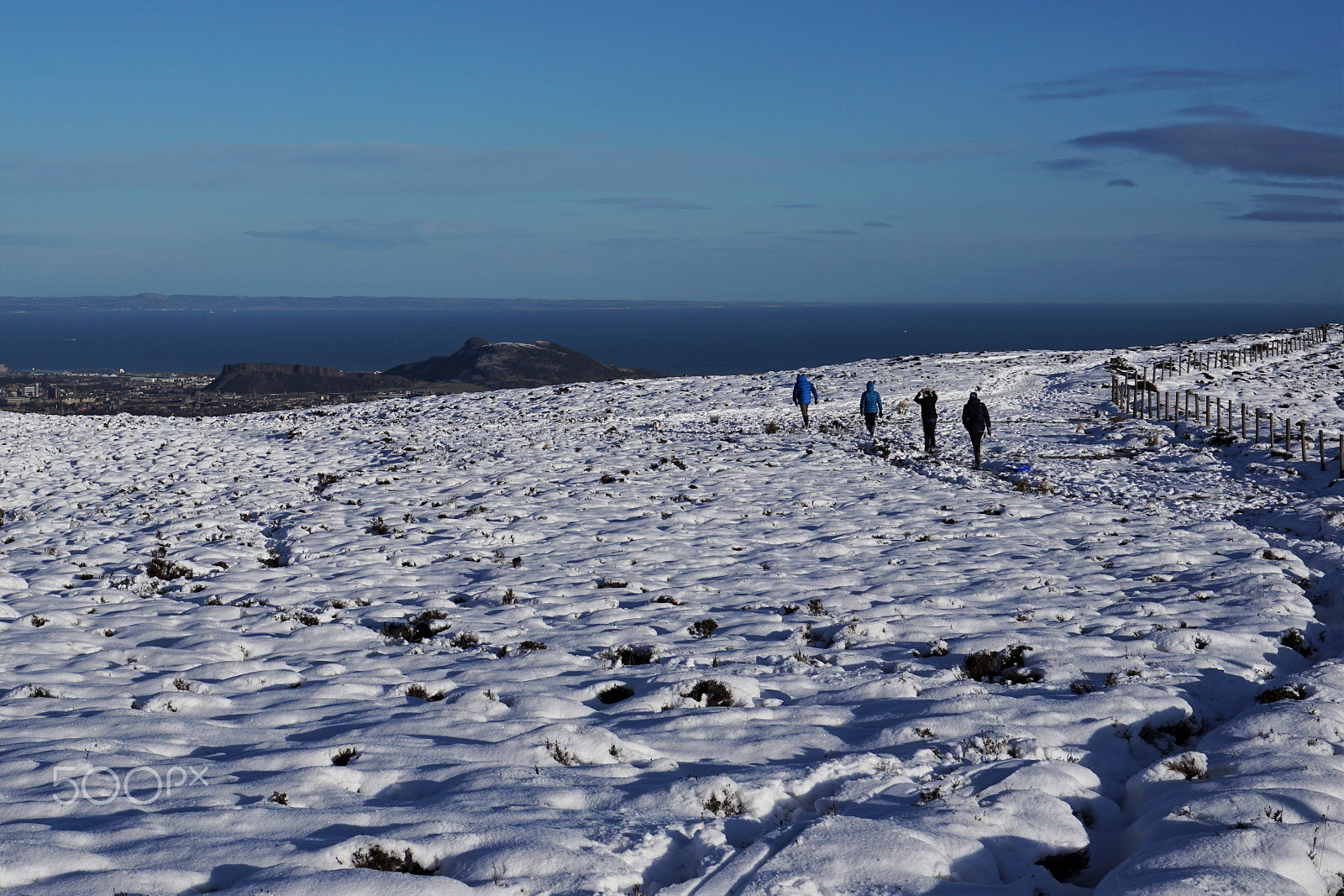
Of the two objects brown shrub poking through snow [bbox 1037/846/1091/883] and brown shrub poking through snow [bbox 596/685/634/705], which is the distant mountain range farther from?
brown shrub poking through snow [bbox 1037/846/1091/883]

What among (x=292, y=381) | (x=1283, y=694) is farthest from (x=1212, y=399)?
(x=292, y=381)

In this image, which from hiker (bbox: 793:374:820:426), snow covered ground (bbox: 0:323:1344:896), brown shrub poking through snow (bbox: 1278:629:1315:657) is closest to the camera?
snow covered ground (bbox: 0:323:1344:896)

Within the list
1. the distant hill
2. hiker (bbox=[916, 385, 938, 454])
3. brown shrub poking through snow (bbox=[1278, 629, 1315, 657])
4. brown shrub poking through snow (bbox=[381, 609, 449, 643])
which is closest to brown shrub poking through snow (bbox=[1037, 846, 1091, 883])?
brown shrub poking through snow (bbox=[1278, 629, 1315, 657])

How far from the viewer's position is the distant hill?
118m

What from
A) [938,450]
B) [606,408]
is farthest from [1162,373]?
[606,408]

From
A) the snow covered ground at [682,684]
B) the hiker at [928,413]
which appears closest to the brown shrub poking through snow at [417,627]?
the snow covered ground at [682,684]

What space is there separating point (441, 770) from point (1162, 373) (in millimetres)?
46244

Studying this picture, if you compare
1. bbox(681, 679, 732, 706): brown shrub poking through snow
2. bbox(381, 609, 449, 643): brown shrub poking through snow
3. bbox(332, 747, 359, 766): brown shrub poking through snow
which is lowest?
bbox(381, 609, 449, 643): brown shrub poking through snow

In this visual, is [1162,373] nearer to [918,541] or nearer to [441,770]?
[918,541]

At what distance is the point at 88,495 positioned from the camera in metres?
21.9

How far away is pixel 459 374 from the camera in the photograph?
413 feet

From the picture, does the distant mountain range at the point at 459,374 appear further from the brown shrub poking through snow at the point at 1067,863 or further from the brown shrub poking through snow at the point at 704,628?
the brown shrub poking through snow at the point at 1067,863

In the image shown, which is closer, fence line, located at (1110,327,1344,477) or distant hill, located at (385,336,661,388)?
fence line, located at (1110,327,1344,477)

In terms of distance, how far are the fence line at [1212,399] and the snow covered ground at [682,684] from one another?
295 centimetres
